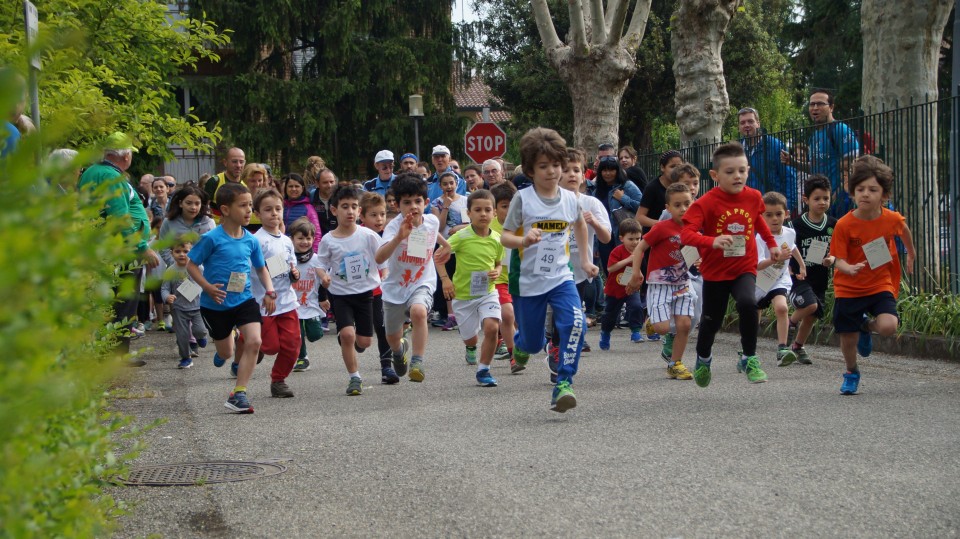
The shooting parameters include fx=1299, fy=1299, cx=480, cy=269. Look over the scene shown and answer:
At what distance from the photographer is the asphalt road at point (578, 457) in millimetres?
5082

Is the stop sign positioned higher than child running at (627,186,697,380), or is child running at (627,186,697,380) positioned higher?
the stop sign

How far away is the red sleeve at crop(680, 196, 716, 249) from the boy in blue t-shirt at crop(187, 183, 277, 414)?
9.92ft

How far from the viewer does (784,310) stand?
35.8 feet

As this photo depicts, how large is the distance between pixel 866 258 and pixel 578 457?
342 cm

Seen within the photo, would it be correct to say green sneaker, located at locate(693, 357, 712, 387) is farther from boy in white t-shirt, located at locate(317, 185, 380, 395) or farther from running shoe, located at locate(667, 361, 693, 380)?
boy in white t-shirt, located at locate(317, 185, 380, 395)

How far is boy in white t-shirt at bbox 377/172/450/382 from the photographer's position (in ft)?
34.2

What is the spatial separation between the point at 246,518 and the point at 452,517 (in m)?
0.86

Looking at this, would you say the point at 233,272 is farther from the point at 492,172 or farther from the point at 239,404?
the point at 492,172

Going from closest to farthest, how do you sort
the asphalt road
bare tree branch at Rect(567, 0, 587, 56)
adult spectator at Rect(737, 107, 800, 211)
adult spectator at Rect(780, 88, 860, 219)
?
the asphalt road → adult spectator at Rect(780, 88, 860, 219) → adult spectator at Rect(737, 107, 800, 211) → bare tree branch at Rect(567, 0, 587, 56)

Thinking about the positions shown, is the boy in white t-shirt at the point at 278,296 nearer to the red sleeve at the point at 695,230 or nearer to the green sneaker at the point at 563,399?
the green sneaker at the point at 563,399

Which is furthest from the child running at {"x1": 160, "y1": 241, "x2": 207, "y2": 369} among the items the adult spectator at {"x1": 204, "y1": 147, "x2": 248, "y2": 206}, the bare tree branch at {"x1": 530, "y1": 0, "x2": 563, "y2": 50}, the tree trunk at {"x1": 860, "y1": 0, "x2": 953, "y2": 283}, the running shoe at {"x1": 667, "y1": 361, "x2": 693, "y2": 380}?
the bare tree branch at {"x1": 530, "y1": 0, "x2": 563, "y2": 50}

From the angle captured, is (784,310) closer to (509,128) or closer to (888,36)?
(888,36)

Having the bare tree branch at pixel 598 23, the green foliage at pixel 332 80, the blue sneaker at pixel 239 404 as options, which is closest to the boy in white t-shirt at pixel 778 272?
the blue sneaker at pixel 239 404

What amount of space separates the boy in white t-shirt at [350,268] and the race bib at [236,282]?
1051 millimetres
